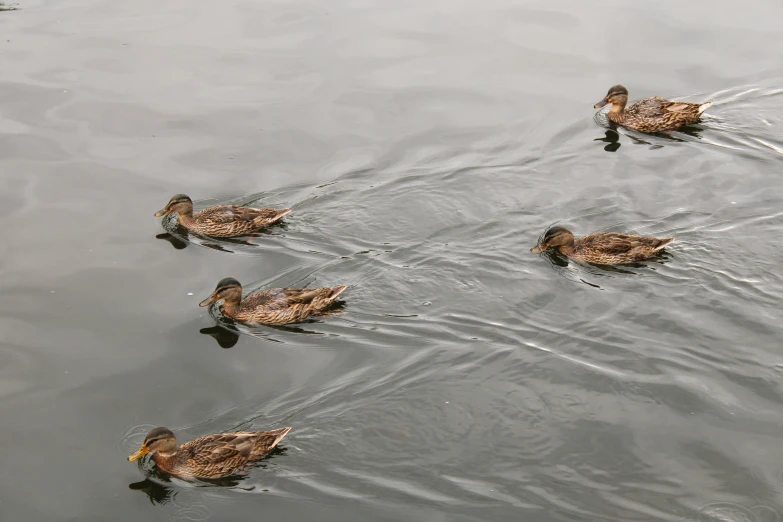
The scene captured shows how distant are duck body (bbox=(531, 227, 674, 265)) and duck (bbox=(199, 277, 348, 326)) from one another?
9.10 feet

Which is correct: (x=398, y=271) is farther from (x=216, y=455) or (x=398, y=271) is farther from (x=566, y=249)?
(x=216, y=455)

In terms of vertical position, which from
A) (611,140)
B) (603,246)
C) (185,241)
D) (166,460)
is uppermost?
(611,140)

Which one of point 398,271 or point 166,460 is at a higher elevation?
point 398,271

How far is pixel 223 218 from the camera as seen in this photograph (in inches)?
478

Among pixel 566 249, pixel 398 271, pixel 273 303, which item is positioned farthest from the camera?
pixel 566 249

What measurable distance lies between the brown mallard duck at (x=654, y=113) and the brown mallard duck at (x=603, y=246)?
12.6 feet

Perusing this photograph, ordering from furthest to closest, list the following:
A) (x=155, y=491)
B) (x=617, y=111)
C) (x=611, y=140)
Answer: (x=617, y=111) < (x=611, y=140) < (x=155, y=491)

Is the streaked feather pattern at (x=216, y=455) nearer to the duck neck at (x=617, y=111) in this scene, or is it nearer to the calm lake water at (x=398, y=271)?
the calm lake water at (x=398, y=271)

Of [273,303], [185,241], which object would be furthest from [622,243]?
[185,241]

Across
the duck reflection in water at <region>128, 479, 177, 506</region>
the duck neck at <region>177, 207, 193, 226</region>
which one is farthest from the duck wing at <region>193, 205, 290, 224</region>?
the duck reflection in water at <region>128, 479, 177, 506</region>

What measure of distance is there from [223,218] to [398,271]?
8.13ft

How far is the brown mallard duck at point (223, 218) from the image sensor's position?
476 inches

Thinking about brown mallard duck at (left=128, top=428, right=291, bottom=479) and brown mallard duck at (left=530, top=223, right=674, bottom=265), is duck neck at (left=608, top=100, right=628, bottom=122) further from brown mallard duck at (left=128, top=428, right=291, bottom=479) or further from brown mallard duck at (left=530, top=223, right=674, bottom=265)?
brown mallard duck at (left=128, top=428, right=291, bottom=479)

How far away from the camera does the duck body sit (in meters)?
11.3
